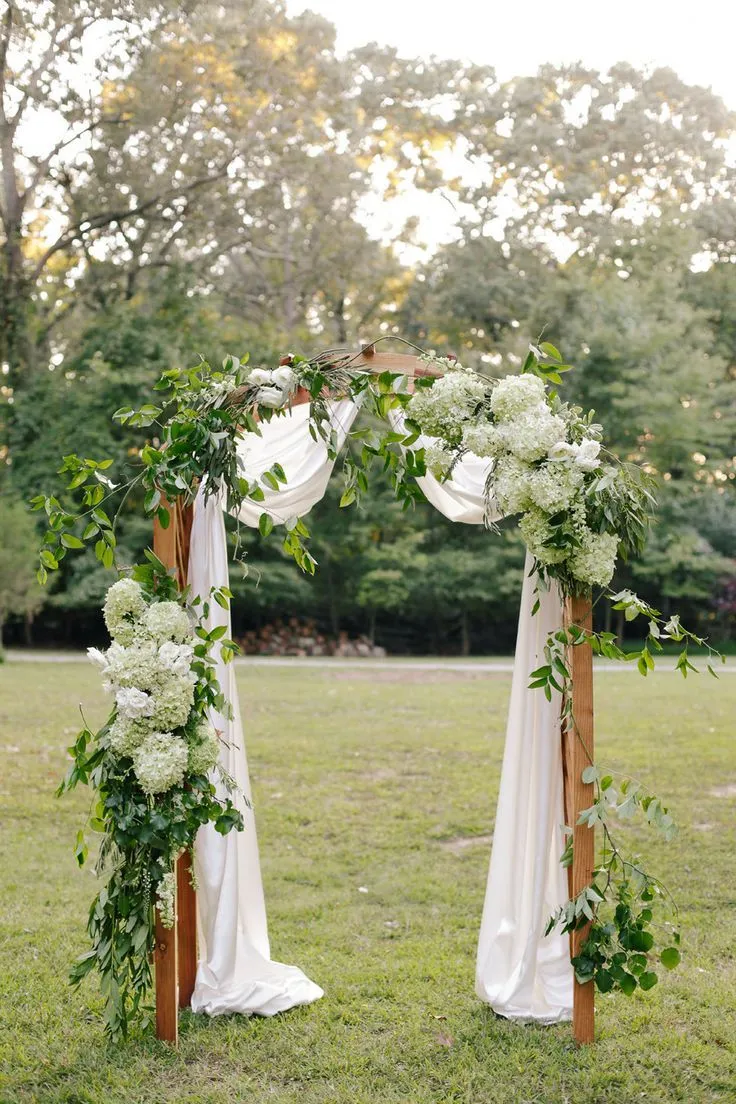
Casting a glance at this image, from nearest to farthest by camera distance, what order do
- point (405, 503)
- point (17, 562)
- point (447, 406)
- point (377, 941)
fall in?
point (447, 406) < point (405, 503) < point (377, 941) < point (17, 562)

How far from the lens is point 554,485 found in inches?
141

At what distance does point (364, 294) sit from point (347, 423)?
1986 centimetres

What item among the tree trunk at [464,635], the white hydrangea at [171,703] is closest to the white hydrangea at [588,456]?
the white hydrangea at [171,703]

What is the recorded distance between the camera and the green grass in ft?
11.7

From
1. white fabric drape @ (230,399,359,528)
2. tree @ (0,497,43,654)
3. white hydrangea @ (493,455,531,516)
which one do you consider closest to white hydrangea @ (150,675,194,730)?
white fabric drape @ (230,399,359,528)

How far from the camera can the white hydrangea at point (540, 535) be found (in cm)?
364

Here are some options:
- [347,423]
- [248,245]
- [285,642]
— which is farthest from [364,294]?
[347,423]

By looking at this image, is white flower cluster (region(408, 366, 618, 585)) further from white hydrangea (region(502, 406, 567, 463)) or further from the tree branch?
the tree branch

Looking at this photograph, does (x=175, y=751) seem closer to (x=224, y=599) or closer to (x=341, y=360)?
(x=224, y=599)

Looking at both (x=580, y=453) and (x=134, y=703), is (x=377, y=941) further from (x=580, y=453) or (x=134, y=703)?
(x=580, y=453)

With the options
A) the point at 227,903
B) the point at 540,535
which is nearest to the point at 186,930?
the point at 227,903

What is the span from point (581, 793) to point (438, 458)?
1.36 meters

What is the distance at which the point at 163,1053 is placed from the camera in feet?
12.3

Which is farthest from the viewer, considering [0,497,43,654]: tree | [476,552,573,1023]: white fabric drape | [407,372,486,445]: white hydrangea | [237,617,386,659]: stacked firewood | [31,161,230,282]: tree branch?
[237,617,386,659]: stacked firewood
